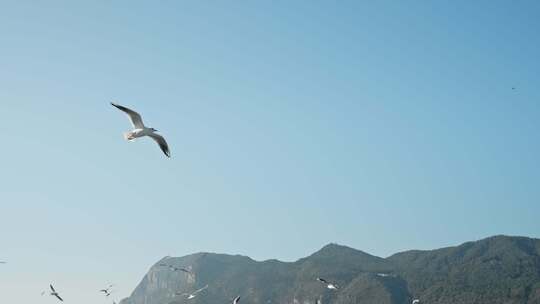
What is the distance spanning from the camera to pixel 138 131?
42.3 m

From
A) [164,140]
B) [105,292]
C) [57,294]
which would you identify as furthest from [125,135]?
[105,292]

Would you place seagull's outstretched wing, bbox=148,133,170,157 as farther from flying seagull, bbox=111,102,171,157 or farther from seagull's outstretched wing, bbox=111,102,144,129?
seagull's outstretched wing, bbox=111,102,144,129

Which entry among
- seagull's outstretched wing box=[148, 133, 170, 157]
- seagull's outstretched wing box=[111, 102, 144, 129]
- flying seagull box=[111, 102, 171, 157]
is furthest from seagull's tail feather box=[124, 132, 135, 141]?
seagull's outstretched wing box=[148, 133, 170, 157]

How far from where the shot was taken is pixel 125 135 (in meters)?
42.5

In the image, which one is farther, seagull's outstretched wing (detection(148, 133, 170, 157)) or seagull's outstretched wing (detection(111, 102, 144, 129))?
seagull's outstretched wing (detection(148, 133, 170, 157))

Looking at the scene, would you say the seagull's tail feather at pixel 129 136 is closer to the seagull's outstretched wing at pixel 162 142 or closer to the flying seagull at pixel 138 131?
Answer: the flying seagull at pixel 138 131

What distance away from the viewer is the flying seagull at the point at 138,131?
4156 centimetres

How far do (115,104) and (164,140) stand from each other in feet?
18.3

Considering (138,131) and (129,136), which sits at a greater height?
(138,131)

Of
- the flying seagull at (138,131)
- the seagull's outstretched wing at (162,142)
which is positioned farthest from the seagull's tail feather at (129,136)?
the seagull's outstretched wing at (162,142)

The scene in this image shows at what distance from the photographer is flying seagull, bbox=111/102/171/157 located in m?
41.6

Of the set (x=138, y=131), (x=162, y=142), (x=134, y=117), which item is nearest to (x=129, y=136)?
(x=138, y=131)

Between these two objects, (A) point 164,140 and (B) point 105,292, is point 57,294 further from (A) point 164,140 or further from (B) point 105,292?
(A) point 164,140

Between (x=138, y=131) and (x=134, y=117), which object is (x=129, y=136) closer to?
(x=138, y=131)
